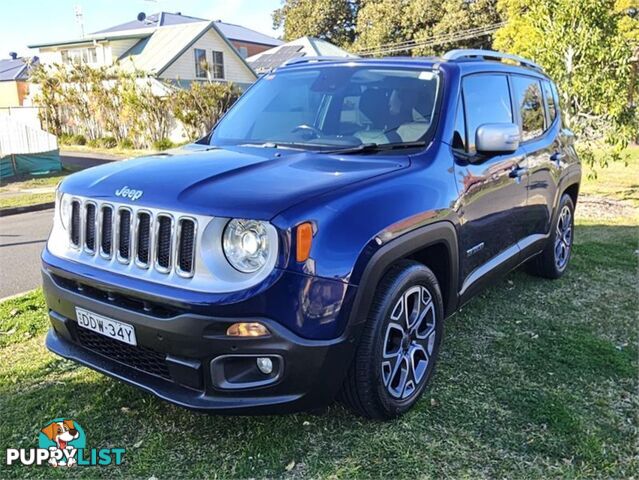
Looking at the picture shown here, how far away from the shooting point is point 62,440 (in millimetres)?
3033

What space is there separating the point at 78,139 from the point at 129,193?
27.0 meters

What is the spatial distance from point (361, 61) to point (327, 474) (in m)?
2.81

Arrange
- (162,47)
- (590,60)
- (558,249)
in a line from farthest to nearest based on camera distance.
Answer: (162,47)
(590,60)
(558,249)

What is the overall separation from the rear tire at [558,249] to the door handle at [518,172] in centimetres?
115

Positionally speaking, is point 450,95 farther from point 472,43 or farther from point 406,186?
point 472,43

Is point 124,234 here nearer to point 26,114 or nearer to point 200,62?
point 26,114

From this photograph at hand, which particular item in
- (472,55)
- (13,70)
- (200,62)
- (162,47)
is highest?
(162,47)

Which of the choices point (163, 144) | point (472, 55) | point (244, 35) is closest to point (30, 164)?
point (163, 144)

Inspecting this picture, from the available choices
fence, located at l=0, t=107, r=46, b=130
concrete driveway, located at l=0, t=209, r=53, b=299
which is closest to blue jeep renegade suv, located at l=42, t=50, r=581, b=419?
concrete driveway, located at l=0, t=209, r=53, b=299

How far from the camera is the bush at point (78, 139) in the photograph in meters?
27.3

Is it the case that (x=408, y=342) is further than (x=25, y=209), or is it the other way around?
(x=25, y=209)

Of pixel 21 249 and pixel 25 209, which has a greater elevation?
pixel 21 249

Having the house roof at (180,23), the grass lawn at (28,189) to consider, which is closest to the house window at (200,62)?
the house roof at (180,23)

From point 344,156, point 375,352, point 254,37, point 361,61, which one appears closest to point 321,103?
point 361,61
